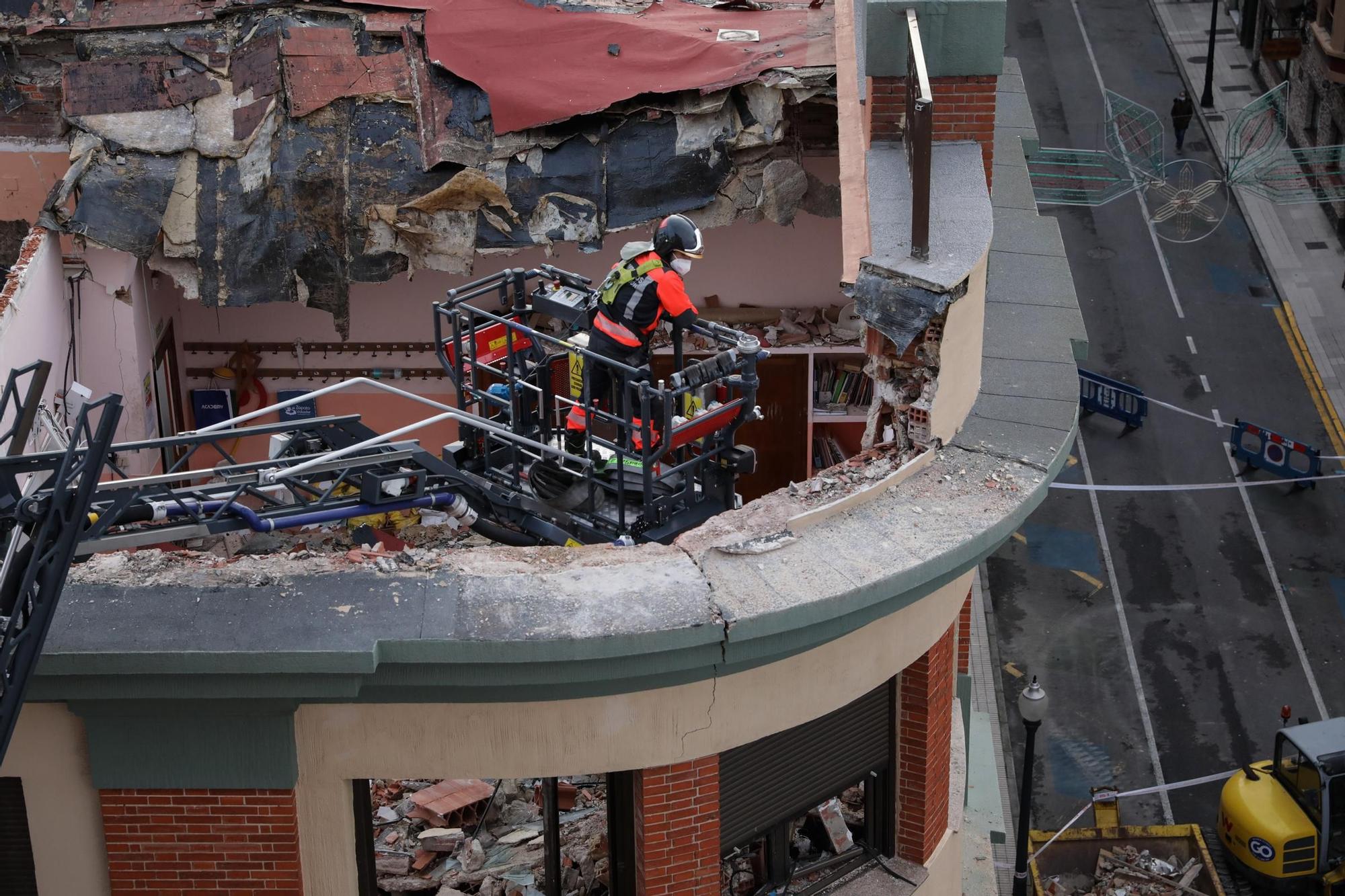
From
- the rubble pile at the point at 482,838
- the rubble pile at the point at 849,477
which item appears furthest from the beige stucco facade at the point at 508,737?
the rubble pile at the point at 482,838

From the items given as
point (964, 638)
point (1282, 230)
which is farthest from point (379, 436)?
point (1282, 230)

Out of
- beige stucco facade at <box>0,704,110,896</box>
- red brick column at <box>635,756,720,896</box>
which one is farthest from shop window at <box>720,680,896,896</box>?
beige stucco facade at <box>0,704,110,896</box>

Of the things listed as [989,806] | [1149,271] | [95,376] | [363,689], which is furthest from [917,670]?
[1149,271]

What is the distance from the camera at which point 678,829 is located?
13336mm

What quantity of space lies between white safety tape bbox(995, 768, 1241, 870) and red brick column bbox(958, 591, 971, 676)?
287 inches

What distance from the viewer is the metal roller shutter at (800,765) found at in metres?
13.7

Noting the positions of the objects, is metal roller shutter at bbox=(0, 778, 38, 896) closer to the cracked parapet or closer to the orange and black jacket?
the orange and black jacket

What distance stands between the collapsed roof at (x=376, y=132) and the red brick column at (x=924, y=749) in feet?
28.2

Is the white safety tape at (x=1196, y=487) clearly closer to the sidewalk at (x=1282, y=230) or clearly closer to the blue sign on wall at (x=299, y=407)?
the sidewalk at (x=1282, y=230)

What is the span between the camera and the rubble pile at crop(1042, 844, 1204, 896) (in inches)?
990

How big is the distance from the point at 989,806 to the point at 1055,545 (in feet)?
48.1

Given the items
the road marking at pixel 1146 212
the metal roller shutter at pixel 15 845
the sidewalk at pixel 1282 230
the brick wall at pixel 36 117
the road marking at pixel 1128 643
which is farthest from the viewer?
the road marking at pixel 1146 212

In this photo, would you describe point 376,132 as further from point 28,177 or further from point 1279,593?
point 1279,593

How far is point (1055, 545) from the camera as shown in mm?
35188
